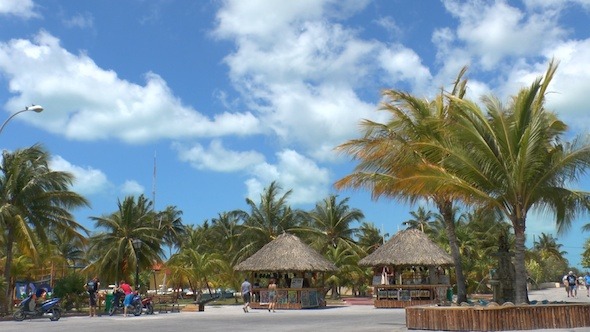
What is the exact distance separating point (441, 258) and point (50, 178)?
19.7 m

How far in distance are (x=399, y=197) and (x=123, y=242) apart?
81.7ft

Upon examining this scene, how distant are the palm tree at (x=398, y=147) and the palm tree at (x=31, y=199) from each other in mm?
13158

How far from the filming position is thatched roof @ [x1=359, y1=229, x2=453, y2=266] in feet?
107

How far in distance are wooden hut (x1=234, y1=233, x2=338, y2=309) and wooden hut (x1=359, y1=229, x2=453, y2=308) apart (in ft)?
9.29

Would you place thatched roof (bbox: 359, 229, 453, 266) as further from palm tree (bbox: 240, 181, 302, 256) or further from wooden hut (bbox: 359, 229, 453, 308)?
palm tree (bbox: 240, 181, 302, 256)

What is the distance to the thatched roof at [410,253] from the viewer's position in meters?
32.5

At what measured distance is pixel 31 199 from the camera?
86.6 feet

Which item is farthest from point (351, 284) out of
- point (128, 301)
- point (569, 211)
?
point (569, 211)

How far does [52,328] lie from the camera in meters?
17.8

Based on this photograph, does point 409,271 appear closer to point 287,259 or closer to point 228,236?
point 287,259

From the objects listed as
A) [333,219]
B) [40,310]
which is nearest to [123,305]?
[40,310]

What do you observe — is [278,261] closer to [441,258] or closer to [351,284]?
[441,258]

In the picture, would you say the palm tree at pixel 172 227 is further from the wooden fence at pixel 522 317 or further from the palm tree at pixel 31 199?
the wooden fence at pixel 522 317

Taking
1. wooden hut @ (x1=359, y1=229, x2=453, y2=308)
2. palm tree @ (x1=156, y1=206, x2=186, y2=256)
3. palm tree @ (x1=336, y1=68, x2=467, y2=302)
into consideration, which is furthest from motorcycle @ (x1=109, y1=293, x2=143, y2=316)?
palm tree @ (x1=156, y1=206, x2=186, y2=256)
